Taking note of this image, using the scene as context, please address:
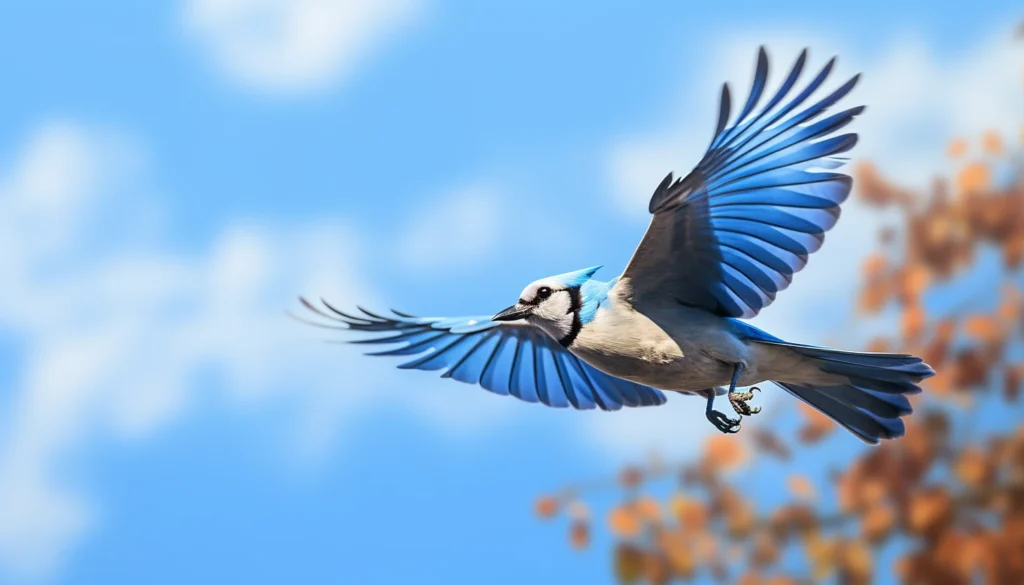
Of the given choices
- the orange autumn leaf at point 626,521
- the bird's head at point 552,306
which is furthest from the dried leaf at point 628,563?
the bird's head at point 552,306

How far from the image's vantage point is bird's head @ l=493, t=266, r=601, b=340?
189 centimetres

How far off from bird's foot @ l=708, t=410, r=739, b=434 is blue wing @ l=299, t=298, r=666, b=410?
53 cm

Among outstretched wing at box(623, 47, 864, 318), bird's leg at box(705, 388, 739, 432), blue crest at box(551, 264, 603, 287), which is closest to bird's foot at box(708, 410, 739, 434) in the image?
bird's leg at box(705, 388, 739, 432)

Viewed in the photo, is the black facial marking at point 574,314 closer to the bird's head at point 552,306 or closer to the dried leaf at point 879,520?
the bird's head at point 552,306

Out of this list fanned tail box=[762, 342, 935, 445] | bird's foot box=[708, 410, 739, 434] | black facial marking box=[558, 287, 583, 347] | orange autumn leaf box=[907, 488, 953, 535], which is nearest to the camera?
bird's foot box=[708, 410, 739, 434]

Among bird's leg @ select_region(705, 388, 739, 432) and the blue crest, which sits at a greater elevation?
the blue crest

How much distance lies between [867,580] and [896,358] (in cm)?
186

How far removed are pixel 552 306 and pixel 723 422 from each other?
0.34 metres

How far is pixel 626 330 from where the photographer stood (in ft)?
6.05

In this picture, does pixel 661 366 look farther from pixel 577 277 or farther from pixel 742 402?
pixel 577 277

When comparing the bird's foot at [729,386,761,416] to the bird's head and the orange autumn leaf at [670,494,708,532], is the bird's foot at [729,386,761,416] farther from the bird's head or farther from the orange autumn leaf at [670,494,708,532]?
the orange autumn leaf at [670,494,708,532]

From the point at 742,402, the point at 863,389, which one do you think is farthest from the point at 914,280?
the point at 742,402

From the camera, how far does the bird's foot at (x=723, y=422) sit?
1.75m

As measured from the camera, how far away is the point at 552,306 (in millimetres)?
1905
